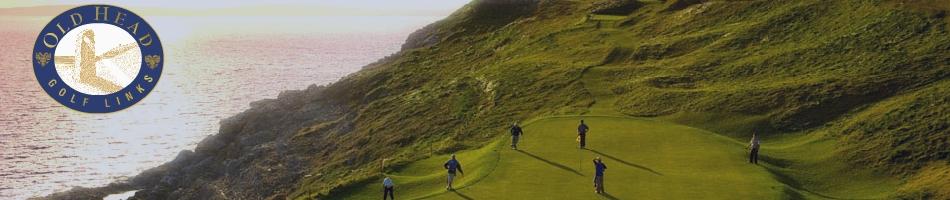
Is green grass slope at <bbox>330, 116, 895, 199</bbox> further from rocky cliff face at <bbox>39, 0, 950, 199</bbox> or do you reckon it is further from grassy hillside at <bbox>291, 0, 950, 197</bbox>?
rocky cliff face at <bbox>39, 0, 950, 199</bbox>

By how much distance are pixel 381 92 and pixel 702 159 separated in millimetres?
42752

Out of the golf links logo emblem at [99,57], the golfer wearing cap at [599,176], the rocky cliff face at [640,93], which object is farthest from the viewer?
the rocky cliff face at [640,93]

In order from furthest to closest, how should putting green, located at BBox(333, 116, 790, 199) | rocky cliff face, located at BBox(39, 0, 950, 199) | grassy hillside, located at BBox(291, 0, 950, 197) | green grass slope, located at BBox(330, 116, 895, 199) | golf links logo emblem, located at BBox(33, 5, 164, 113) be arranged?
rocky cliff face, located at BBox(39, 0, 950, 199)
grassy hillside, located at BBox(291, 0, 950, 197)
golf links logo emblem, located at BBox(33, 5, 164, 113)
green grass slope, located at BBox(330, 116, 895, 199)
putting green, located at BBox(333, 116, 790, 199)

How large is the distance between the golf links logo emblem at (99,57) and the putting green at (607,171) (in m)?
15.1

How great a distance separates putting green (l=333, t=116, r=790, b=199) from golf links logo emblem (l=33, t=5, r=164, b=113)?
596 inches

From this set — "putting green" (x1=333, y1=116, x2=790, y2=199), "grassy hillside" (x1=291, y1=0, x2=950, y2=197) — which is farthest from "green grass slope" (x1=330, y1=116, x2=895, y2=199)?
"grassy hillside" (x1=291, y1=0, x2=950, y2=197)

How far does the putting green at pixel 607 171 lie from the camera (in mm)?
45469

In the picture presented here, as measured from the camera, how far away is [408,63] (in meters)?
99.3

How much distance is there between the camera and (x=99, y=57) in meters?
65.8

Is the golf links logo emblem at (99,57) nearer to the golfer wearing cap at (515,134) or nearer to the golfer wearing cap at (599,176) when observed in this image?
the golfer wearing cap at (515,134)

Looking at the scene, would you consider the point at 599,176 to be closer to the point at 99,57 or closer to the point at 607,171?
the point at 607,171

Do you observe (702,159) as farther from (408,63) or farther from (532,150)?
(408,63)

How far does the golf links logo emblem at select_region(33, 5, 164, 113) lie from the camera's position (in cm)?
5181

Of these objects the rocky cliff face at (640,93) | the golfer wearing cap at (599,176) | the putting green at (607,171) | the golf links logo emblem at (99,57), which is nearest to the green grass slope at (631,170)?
the putting green at (607,171)
